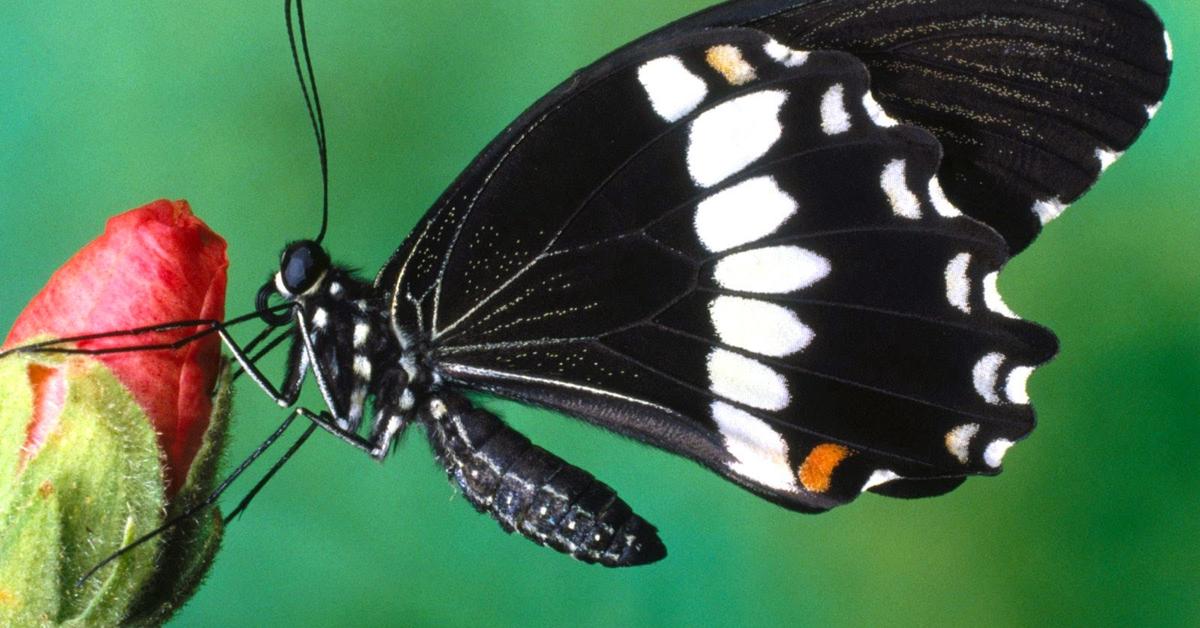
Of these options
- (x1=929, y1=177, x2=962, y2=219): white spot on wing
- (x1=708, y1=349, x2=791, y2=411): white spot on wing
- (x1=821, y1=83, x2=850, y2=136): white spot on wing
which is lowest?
(x1=708, y1=349, x2=791, y2=411): white spot on wing

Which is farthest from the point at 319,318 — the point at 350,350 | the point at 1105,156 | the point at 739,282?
the point at 1105,156

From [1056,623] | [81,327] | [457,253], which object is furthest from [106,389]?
[1056,623]

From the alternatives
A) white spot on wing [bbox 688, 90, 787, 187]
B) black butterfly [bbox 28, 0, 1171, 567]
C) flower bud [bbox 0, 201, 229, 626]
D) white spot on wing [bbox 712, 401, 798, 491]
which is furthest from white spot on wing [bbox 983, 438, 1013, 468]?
flower bud [bbox 0, 201, 229, 626]

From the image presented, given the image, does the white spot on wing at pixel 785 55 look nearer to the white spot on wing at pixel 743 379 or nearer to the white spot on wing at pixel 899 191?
the white spot on wing at pixel 899 191

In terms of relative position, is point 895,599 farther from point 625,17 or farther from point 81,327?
point 81,327

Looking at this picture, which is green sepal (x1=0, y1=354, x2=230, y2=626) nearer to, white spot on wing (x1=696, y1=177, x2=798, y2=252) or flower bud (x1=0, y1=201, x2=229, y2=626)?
flower bud (x1=0, y1=201, x2=229, y2=626)

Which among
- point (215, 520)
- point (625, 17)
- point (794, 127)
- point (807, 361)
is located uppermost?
point (625, 17)

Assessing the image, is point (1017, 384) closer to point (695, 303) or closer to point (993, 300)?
point (993, 300)
